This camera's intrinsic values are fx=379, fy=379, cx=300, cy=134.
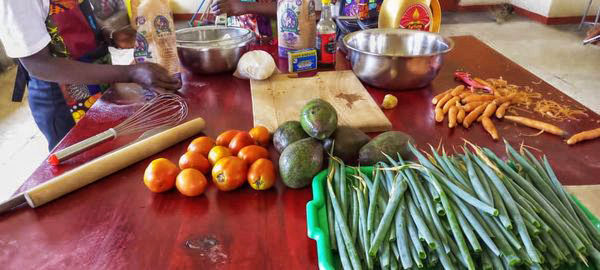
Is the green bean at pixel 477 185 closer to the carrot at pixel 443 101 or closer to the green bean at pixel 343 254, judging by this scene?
the green bean at pixel 343 254

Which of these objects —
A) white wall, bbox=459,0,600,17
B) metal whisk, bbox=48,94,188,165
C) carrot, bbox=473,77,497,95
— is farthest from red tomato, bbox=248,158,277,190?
white wall, bbox=459,0,600,17

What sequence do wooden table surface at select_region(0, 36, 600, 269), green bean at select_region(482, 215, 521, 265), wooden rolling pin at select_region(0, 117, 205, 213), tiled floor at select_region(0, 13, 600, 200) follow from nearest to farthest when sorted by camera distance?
green bean at select_region(482, 215, 521, 265) < wooden table surface at select_region(0, 36, 600, 269) < wooden rolling pin at select_region(0, 117, 205, 213) < tiled floor at select_region(0, 13, 600, 200)

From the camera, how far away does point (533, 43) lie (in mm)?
4910

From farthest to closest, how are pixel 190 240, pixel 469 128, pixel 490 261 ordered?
1. pixel 469 128
2. pixel 190 240
3. pixel 490 261

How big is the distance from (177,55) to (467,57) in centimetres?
126

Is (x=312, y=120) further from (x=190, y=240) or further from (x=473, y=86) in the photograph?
(x=473, y=86)

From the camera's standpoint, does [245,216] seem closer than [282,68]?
Yes

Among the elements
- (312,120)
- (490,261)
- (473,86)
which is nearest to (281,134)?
(312,120)

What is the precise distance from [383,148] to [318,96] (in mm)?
482

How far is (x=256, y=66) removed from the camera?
1.41 meters

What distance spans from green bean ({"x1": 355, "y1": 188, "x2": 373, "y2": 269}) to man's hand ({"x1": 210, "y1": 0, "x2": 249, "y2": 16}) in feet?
4.54

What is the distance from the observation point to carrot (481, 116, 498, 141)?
1059 millimetres

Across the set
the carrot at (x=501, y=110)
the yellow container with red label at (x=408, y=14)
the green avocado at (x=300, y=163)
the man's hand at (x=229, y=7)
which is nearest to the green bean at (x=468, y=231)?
the green avocado at (x=300, y=163)

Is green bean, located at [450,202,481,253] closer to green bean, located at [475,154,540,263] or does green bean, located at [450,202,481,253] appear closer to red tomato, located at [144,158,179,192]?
green bean, located at [475,154,540,263]
